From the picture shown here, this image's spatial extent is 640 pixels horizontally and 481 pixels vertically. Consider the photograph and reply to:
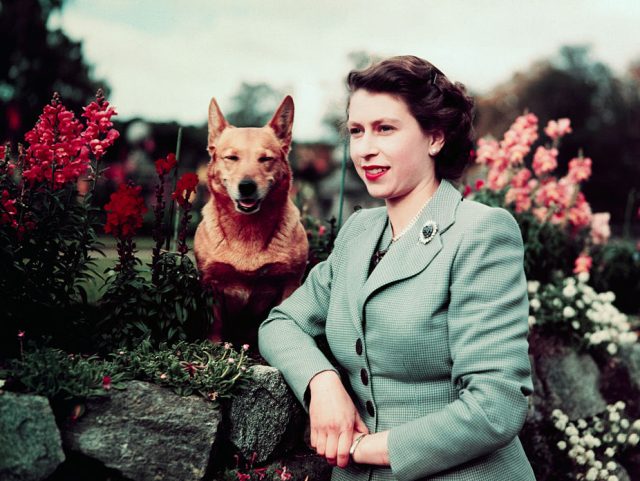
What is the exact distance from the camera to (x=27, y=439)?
2213mm

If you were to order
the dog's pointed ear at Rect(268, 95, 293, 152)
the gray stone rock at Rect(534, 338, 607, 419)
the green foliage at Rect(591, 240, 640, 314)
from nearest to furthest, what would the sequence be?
the dog's pointed ear at Rect(268, 95, 293, 152), the gray stone rock at Rect(534, 338, 607, 419), the green foliage at Rect(591, 240, 640, 314)

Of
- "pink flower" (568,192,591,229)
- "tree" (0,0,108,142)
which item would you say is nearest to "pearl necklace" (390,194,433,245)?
"pink flower" (568,192,591,229)

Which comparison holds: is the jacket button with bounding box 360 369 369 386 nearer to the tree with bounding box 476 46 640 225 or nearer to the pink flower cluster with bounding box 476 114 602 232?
the pink flower cluster with bounding box 476 114 602 232

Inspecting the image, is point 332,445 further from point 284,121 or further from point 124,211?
point 284,121

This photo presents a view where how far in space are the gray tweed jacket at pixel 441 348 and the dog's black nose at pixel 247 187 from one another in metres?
0.69

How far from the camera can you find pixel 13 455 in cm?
217

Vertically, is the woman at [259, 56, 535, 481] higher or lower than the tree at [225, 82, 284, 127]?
lower

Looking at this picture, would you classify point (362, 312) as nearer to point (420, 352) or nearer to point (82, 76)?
point (420, 352)

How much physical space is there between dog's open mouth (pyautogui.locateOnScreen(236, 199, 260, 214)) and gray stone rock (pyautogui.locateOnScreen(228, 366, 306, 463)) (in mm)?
730

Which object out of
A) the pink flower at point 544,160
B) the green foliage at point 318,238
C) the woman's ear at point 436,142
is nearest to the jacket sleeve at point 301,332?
the woman's ear at point 436,142

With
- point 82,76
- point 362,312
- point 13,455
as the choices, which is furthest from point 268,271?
point 82,76

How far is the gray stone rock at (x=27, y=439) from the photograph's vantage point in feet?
7.10

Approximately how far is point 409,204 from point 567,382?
3303mm

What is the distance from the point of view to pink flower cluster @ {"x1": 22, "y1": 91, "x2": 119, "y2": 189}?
115 inches
